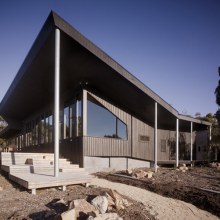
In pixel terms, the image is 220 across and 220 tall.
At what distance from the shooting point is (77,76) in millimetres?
13016

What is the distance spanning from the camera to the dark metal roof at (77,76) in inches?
388

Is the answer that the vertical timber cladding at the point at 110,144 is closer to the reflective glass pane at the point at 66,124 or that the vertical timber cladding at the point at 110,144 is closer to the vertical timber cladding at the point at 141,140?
the vertical timber cladding at the point at 141,140

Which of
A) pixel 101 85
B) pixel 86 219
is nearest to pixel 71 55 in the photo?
pixel 101 85

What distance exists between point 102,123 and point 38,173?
526 cm

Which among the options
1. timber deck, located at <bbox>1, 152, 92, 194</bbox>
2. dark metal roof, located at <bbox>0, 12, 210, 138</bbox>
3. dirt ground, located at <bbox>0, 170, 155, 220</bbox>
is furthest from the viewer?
dark metal roof, located at <bbox>0, 12, 210, 138</bbox>

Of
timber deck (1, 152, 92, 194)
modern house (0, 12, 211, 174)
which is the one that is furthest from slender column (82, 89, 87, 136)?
timber deck (1, 152, 92, 194)

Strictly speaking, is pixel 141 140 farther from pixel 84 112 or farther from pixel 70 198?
pixel 70 198

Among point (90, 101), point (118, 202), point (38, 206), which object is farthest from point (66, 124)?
point (118, 202)

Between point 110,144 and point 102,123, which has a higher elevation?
point 102,123

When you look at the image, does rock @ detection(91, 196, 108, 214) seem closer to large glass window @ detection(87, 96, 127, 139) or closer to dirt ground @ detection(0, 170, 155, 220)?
dirt ground @ detection(0, 170, 155, 220)

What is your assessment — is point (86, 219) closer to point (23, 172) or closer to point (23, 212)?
point (23, 212)

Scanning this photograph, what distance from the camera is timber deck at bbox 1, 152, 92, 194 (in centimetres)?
774

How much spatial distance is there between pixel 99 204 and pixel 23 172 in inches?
225

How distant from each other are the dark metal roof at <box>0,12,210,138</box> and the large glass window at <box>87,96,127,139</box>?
0.89 meters
